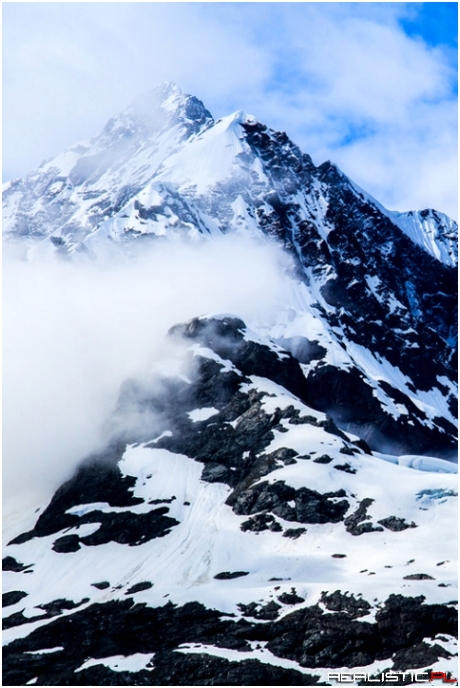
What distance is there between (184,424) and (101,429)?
21900 millimetres

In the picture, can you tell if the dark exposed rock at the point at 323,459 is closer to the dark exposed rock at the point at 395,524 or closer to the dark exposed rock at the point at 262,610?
the dark exposed rock at the point at 395,524

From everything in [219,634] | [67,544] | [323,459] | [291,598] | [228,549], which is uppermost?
[323,459]

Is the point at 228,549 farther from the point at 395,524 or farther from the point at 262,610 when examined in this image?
the point at 395,524

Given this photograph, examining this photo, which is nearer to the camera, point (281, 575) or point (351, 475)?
point (281, 575)

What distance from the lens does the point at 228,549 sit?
123 meters

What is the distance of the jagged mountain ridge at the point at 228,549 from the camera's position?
90.4 meters

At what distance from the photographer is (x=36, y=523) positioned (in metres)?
148

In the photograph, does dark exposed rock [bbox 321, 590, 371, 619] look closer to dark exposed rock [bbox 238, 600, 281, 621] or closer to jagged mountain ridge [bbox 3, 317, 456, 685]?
jagged mountain ridge [bbox 3, 317, 456, 685]

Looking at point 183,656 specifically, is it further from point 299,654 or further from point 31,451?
point 31,451

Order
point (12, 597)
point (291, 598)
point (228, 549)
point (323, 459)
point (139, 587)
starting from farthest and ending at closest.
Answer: point (323, 459), point (228, 549), point (12, 597), point (139, 587), point (291, 598)

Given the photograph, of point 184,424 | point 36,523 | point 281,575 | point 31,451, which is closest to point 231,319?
point 184,424

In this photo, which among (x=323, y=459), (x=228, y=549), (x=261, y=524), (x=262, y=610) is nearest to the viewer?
(x=262, y=610)

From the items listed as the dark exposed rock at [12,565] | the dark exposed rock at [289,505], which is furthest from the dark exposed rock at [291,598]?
the dark exposed rock at [12,565]

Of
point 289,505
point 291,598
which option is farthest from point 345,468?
point 291,598
